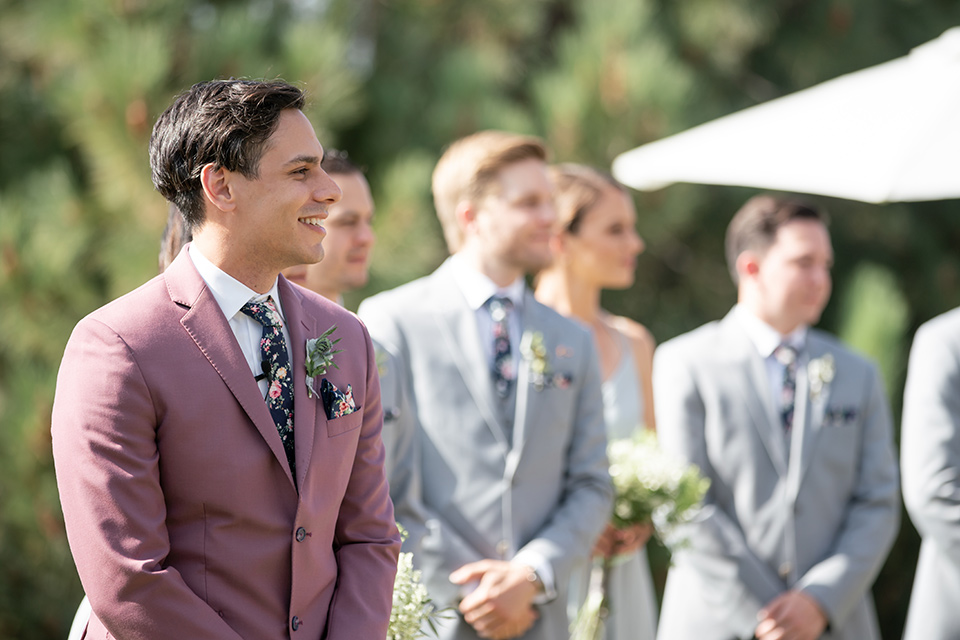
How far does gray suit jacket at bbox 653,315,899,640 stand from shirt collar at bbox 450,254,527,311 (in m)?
0.99

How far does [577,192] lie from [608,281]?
51cm

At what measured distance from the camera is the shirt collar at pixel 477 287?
4238 millimetres

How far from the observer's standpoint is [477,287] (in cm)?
425

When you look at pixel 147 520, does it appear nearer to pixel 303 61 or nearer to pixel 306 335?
pixel 306 335

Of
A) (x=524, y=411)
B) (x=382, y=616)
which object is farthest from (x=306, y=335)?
(x=524, y=411)

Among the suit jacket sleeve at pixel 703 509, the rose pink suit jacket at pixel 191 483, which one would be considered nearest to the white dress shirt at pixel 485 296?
the suit jacket sleeve at pixel 703 509

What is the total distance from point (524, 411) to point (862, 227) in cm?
624

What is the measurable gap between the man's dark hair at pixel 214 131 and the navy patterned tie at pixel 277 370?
26 cm

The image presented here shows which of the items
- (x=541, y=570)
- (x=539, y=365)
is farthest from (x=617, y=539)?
(x=539, y=365)

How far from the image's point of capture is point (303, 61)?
597 cm

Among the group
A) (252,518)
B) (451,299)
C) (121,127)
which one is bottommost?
(252,518)

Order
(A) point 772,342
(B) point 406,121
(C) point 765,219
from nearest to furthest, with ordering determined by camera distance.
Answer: (A) point 772,342 → (C) point 765,219 → (B) point 406,121

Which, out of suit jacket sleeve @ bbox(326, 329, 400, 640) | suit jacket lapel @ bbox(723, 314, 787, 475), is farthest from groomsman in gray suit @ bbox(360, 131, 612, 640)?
suit jacket sleeve @ bbox(326, 329, 400, 640)

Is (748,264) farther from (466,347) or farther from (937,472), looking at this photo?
(466,347)
